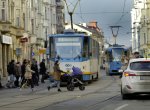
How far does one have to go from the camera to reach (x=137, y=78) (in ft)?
71.5

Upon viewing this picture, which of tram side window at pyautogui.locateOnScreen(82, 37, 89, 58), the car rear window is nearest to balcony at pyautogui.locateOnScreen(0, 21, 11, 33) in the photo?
tram side window at pyautogui.locateOnScreen(82, 37, 89, 58)

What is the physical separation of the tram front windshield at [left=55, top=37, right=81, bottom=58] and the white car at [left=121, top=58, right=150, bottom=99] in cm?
1481

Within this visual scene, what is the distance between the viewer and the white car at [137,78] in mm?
21703

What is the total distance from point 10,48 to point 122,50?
471 inches

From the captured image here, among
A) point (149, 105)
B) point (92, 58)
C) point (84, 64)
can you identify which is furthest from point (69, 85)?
point (149, 105)

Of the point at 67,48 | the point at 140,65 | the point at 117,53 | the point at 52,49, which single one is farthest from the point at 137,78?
the point at 117,53

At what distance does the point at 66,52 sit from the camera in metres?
37.1

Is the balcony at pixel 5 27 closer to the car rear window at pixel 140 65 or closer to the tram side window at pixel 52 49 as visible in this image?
the tram side window at pixel 52 49

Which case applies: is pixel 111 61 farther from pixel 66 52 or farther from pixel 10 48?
pixel 66 52

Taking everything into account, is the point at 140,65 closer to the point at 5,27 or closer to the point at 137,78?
the point at 137,78

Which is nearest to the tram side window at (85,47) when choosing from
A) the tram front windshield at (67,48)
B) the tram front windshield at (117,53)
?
the tram front windshield at (67,48)

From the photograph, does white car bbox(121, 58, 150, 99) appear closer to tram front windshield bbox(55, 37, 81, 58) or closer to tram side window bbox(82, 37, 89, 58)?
tram front windshield bbox(55, 37, 81, 58)

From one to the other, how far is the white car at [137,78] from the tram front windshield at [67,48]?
48.6 ft

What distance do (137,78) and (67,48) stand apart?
1568 centimetres
